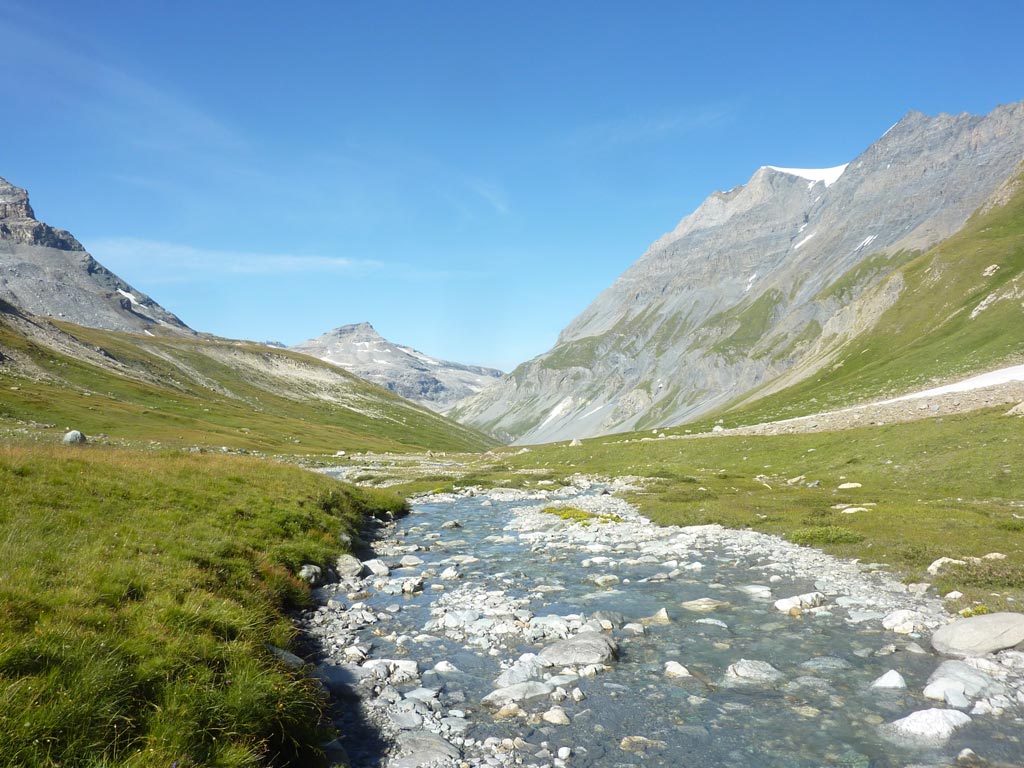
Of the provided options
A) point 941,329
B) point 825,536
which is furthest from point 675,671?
point 941,329

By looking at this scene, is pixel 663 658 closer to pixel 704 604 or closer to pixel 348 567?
pixel 704 604

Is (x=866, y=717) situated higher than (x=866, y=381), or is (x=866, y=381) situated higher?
(x=866, y=381)

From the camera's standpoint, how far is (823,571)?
64.1 ft

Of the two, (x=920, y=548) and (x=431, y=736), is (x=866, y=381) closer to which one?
(x=920, y=548)

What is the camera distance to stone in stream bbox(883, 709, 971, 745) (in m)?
9.51

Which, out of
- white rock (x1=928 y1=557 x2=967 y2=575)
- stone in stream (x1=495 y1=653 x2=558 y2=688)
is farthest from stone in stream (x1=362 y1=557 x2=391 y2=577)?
white rock (x1=928 y1=557 x2=967 y2=575)

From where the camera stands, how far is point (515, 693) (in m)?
11.4

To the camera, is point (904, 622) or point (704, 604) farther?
point (704, 604)

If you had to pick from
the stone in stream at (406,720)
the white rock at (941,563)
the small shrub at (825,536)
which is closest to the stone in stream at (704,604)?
the white rock at (941,563)

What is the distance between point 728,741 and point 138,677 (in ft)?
31.7

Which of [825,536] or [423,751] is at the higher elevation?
[825,536]

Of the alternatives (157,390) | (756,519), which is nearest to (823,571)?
(756,519)

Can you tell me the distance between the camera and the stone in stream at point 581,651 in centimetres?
1280

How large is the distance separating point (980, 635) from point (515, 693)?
10.5m
